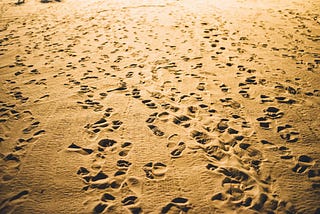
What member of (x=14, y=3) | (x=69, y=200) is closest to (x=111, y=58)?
(x=69, y=200)

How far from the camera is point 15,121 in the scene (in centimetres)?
411

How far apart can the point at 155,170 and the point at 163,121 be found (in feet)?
3.47

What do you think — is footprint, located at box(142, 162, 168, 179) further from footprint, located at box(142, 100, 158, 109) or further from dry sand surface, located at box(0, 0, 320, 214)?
footprint, located at box(142, 100, 158, 109)

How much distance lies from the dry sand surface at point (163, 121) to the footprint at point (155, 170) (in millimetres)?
14

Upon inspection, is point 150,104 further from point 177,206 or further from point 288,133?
point 288,133

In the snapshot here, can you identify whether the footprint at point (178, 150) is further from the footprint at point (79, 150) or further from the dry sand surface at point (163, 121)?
the footprint at point (79, 150)

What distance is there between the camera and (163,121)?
393 centimetres

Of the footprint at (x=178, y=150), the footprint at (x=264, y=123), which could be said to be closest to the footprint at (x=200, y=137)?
the footprint at (x=178, y=150)

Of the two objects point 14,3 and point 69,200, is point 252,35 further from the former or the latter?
point 14,3

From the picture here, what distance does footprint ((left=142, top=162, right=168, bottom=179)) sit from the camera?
2997mm

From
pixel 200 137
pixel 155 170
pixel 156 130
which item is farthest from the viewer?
pixel 156 130

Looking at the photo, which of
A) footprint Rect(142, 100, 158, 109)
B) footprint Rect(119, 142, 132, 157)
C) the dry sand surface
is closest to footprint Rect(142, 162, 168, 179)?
the dry sand surface

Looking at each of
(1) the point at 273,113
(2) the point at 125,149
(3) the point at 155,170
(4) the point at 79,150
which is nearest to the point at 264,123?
(1) the point at 273,113

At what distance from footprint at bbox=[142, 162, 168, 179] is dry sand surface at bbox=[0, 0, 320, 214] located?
1 cm
